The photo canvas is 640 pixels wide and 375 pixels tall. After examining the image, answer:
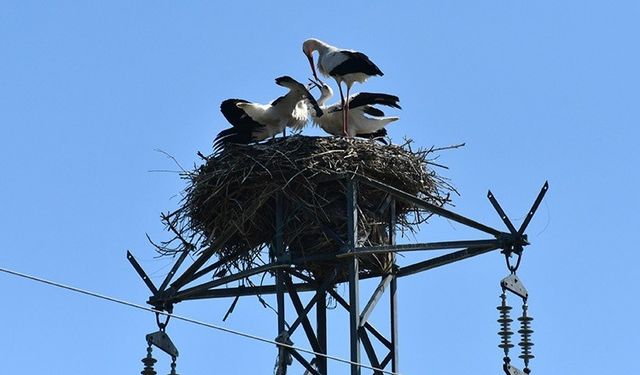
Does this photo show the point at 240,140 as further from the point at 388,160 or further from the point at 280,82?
the point at 388,160

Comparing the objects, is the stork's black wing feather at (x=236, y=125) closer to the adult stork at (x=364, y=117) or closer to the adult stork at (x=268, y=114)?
the adult stork at (x=268, y=114)

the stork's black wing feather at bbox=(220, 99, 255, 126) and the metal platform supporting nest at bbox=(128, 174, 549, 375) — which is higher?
the stork's black wing feather at bbox=(220, 99, 255, 126)

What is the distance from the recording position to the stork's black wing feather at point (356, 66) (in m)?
21.8

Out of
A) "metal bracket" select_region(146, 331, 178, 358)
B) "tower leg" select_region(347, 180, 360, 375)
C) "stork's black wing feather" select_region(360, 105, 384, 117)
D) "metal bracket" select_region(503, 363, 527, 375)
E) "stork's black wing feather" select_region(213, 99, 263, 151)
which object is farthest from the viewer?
"stork's black wing feather" select_region(360, 105, 384, 117)

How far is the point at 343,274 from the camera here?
19.7 meters

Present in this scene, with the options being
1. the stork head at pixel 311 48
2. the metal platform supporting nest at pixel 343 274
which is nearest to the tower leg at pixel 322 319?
the metal platform supporting nest at pixel 343 274

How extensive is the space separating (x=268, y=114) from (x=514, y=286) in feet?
17.6

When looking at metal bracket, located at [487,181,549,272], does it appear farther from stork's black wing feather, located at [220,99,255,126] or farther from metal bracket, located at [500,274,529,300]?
stork's black wing feather, located at [220,99,255,126]

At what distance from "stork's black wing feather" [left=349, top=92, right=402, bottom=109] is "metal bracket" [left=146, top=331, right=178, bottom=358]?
5000 millimetres

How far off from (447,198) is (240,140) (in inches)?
99.3

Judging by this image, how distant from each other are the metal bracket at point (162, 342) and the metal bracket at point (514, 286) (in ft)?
9.75

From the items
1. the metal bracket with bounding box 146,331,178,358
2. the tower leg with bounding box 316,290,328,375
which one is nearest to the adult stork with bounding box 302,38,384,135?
the tower leg with bounding box 316,290,328,375

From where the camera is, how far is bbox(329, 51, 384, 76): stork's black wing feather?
859 inches

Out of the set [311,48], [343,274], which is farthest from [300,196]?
[311,48]
